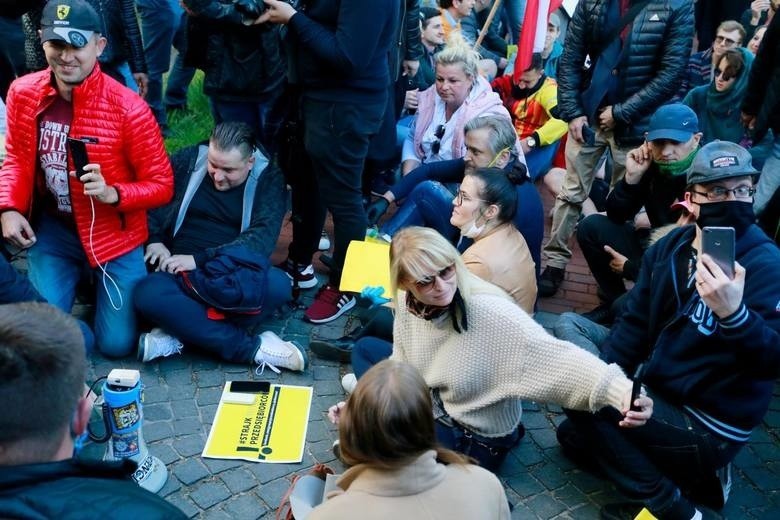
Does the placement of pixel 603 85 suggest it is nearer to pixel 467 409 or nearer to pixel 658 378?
pixel 658 378

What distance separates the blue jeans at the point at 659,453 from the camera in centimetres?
336

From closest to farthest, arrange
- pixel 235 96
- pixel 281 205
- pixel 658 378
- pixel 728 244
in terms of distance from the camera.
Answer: pixel 728 244 → pixel 658 378 → pixel 281 205 → pixel 235 96

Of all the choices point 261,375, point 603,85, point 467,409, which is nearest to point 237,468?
point 261,375

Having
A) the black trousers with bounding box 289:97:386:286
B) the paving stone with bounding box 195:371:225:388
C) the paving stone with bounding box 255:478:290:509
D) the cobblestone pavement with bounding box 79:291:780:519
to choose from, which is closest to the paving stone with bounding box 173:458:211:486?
the cobblestone pavement with bounding box 79:291:780:519

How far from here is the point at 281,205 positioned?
4809 mm

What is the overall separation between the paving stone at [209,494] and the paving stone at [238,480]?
32mm

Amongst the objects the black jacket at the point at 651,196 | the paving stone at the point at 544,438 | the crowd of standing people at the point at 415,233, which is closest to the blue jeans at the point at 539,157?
the crowd of standing people at the point at 415,233

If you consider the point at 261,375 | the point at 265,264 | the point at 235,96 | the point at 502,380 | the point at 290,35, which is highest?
the point at 290,35

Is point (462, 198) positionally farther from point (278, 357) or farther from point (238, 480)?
point (238, 480)

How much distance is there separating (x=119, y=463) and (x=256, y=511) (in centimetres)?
165

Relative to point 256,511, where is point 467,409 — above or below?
above

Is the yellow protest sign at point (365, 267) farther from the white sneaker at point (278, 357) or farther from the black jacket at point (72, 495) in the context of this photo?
the black jacket at point (72, 495)

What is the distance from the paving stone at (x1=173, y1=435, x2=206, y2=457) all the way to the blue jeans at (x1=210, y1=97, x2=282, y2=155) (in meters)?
2.10

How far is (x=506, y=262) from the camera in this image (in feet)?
12.6
